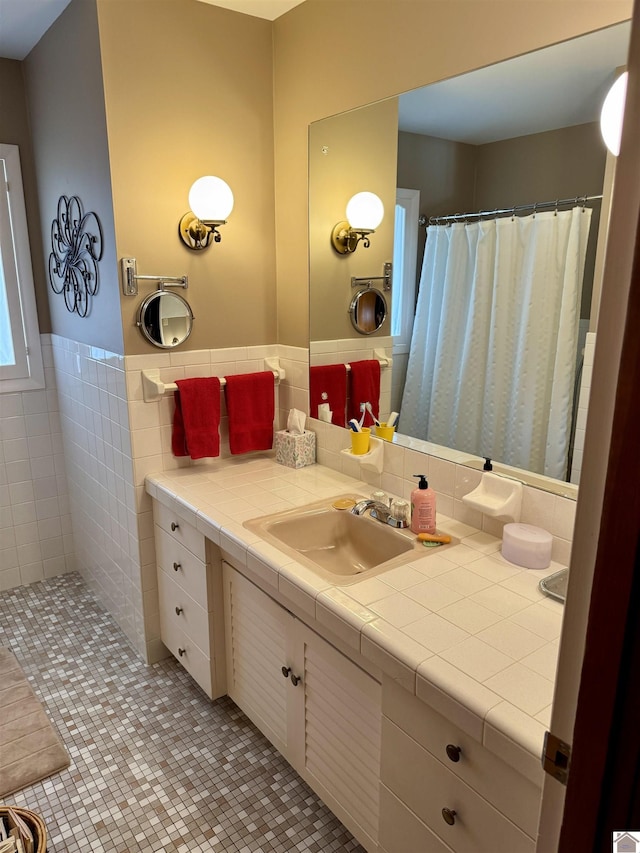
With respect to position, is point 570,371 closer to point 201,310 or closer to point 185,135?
point 201,310

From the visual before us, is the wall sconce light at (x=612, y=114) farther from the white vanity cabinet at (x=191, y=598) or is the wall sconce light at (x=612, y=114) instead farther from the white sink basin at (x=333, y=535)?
the white vanity cabinet at (x=191, y=598)

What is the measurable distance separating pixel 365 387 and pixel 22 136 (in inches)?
81.0

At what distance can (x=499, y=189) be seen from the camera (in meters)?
1.64

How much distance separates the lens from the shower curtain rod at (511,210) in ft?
4.77

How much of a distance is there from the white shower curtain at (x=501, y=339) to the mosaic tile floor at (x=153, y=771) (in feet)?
4.07

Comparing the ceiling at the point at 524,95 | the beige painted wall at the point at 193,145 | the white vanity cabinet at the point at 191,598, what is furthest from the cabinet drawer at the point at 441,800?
the beige painted wall at the point at 193,145

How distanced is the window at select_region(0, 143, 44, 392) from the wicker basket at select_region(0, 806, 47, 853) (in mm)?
1966

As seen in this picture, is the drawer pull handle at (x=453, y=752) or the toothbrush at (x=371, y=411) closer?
the drawer pull handle at (x=453, y=752)

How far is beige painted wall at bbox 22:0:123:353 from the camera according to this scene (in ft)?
6.82

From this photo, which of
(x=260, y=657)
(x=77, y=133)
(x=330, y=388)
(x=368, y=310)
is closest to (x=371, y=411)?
(x=330, y=388)

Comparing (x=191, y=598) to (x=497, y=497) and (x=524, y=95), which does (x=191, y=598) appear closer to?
(x=497, y=497)

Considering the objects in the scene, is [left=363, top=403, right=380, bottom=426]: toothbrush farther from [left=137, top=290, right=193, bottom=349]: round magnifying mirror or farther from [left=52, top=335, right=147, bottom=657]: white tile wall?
[left=52, top=335, right=147, bottom=657]: white tile wall

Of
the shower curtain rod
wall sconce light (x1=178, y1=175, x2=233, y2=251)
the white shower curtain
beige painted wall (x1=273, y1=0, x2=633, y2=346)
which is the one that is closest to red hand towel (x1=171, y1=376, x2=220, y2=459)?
beige painted wall (x1=273, y1=0, x2=633, y2=346)

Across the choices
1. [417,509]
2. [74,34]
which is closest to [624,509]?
[417,509]
